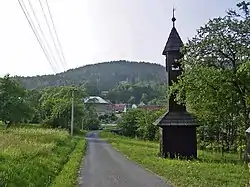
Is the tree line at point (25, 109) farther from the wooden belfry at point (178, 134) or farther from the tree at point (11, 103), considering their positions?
the wooden belfry at point (178, 134)

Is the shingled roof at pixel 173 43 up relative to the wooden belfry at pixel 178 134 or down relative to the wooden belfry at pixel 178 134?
up

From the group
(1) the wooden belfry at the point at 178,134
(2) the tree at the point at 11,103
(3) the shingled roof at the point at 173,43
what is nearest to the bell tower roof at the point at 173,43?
(3) the shingled roof at the point at 173,43

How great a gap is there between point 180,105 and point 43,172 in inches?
603

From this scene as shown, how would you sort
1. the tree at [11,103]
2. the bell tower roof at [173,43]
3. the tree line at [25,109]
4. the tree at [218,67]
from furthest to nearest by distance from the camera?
the tree line at [25,109] → the tree at [11,103] → the bell tower roof at [173,43] → the tree at [218,67]

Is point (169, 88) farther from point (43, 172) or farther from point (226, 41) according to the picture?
point (43, 172)

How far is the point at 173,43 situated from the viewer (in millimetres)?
29062

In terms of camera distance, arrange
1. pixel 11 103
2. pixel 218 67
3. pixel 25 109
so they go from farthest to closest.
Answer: pixel 25 109 < pixel 11 103 < pixel 218 67

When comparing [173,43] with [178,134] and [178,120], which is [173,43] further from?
[178,134]

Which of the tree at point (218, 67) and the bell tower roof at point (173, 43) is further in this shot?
the bell tower roof at point (173, 43)

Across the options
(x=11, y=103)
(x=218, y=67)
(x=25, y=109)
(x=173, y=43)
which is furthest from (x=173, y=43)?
(x=25, y=109)

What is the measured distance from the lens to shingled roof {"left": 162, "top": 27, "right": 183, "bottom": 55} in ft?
94.6

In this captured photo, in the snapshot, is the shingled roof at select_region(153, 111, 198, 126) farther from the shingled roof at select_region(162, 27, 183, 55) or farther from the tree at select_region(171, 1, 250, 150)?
the shingled roof at select_region(162, 27, 183, 55)

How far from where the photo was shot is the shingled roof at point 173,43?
28844 millimetres

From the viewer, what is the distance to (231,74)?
25250mm
